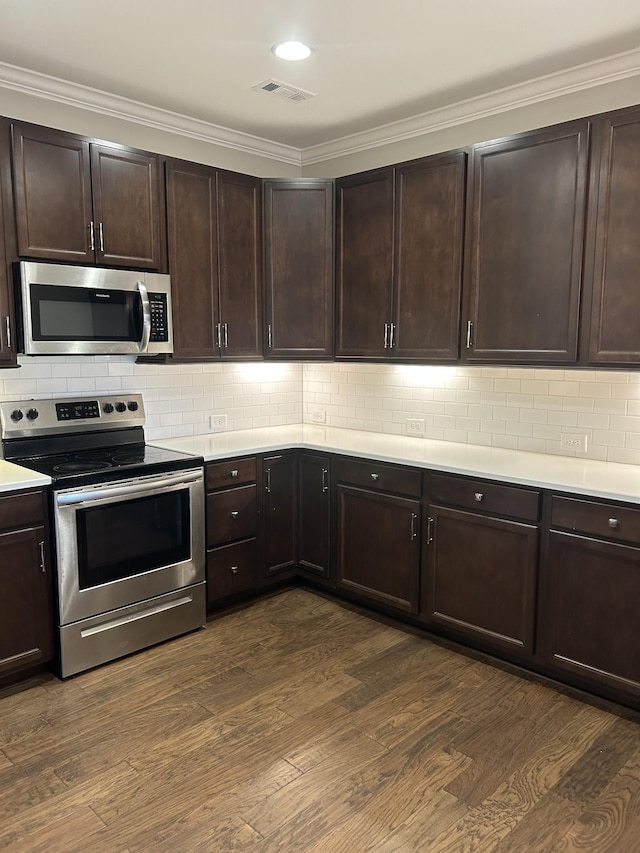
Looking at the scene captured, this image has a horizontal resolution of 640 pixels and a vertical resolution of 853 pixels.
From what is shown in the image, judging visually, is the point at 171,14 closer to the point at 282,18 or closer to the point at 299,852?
the point at 282,18

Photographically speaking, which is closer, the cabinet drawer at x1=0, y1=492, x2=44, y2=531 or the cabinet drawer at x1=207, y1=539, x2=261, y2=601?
the cabinet drawer at x1=0, y1=492, x2=44, y2=531

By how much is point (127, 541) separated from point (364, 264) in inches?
78.7

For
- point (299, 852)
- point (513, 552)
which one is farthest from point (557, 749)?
point (299, 852)

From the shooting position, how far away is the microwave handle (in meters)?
3.26

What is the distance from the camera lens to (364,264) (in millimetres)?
3680

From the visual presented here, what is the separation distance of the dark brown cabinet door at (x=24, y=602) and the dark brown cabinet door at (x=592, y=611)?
2.20 metres

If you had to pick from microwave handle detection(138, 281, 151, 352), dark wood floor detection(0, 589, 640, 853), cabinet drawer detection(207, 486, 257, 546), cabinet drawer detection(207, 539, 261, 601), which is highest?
microwave handle detection(138, 281, 151, 352)

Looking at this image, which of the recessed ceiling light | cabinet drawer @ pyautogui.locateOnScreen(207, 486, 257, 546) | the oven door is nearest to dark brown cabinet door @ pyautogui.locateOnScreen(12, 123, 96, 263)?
the recessed ceiling light

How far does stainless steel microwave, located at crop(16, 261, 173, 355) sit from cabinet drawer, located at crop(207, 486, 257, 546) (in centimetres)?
86

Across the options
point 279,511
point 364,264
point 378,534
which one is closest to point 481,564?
point 378,534

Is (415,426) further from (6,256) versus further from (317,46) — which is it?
(6,256)

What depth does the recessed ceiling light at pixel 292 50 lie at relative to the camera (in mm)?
2674

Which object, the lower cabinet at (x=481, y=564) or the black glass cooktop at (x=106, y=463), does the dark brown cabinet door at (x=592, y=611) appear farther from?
the black glass cooktop at (x=106, y=463)

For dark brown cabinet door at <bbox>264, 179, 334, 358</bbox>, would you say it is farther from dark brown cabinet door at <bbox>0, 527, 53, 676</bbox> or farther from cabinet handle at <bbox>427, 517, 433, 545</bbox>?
dark brown cabinet door at <bbox>0, 527, 53, 676</bbox>
